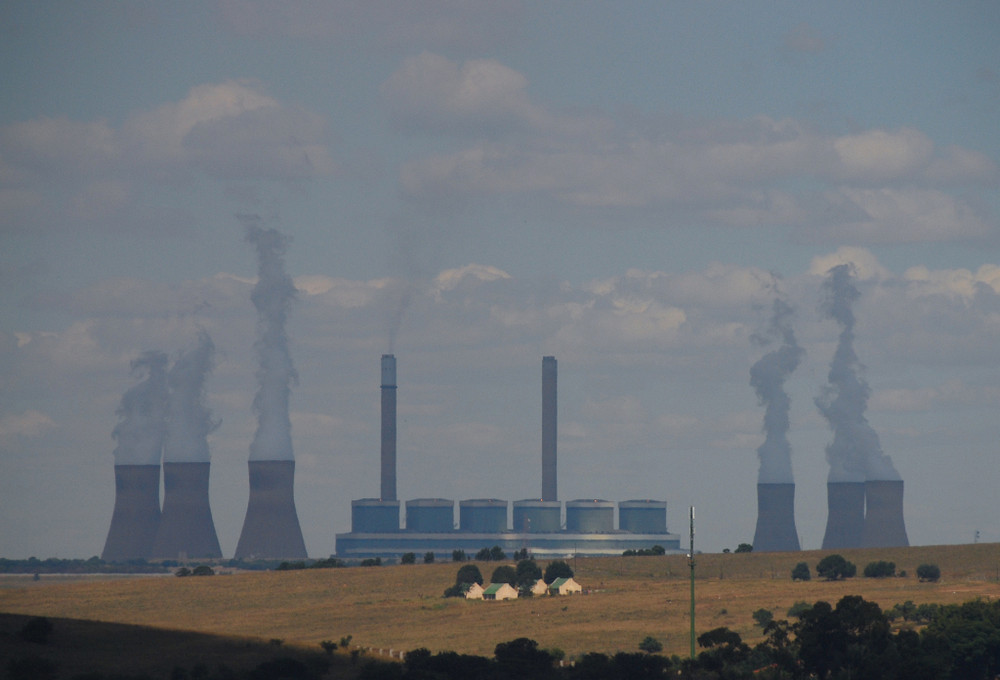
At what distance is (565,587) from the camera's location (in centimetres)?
10756

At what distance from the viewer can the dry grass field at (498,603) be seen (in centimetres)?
8700

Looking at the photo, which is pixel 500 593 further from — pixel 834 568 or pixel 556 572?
pixel 834 568

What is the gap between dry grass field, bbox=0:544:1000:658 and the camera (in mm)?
87000

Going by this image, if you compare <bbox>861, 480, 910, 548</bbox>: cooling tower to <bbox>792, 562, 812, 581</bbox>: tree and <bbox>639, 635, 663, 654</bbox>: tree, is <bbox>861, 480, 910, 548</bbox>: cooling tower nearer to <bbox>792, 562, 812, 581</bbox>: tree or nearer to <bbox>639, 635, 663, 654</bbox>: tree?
<bbox>792, 562, 812, 581</bbox>: tree


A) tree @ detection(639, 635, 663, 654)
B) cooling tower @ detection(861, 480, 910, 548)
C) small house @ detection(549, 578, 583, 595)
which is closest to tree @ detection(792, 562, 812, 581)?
small house @ detection(549, 578, 583, 595)

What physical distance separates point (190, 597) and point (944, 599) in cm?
5665

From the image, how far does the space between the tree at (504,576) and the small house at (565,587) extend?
5.36 metres

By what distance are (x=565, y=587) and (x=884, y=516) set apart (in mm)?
91489

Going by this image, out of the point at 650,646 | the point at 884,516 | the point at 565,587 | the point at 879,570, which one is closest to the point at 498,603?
the point at 565,587

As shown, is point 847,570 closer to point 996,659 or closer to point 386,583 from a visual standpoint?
Answer: point 386,583

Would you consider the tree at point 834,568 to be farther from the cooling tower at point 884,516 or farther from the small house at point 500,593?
the cooling tower at point 884,516

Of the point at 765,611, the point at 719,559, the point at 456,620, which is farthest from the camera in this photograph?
the point at 719,559

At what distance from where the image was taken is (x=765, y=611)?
285 ft

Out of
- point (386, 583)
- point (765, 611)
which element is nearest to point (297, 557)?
point (386, 583)
